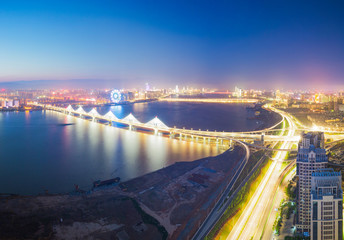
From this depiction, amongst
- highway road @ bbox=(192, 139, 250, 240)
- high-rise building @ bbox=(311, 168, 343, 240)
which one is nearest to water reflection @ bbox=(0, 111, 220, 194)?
highway road @ bbox=(192, 139, 250, 240)

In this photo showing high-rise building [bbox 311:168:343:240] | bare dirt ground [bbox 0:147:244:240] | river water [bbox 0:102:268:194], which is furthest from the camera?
river water [bbox 0:102:268:194]

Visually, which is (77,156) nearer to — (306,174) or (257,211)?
(257,211)

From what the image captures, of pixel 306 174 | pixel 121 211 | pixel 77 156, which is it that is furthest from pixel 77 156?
pixel 306 174

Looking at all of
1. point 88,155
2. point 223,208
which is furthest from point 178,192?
point 88,155

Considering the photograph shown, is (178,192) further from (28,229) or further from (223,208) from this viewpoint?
(28,229)

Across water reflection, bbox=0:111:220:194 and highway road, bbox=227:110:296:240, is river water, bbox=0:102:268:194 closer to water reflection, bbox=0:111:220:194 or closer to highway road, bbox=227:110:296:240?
water reflection, bbox=0:111:220:194
